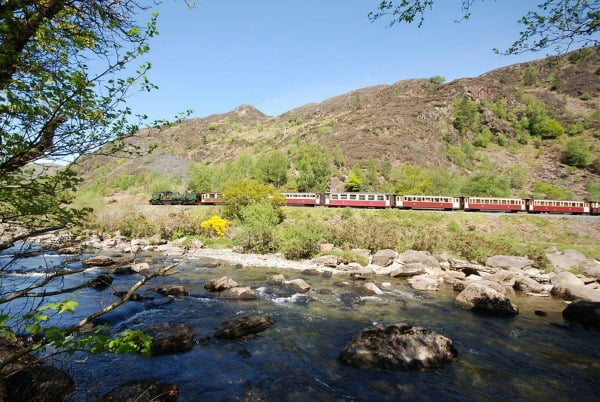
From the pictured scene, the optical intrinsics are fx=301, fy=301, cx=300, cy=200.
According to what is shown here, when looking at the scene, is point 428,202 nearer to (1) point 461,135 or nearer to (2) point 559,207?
(2) point 559,207

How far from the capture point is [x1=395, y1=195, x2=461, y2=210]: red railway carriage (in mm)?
37875

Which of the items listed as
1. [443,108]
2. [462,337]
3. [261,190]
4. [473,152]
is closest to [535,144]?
[473,152]

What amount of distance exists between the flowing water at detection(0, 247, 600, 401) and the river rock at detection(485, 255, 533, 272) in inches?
278

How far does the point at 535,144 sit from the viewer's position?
91.4 m

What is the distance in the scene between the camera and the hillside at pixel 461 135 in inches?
3127

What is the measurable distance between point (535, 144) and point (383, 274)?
329ft

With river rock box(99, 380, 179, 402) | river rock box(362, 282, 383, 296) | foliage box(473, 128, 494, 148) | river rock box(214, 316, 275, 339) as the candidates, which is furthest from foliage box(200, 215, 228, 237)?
foliage box(473, 128, 494, 148)

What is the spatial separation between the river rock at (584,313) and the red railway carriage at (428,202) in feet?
85.2

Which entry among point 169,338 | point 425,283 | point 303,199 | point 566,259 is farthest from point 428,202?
point 169,338

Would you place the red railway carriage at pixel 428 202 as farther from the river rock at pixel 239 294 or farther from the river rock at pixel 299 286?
the river rock at pixel 239 294

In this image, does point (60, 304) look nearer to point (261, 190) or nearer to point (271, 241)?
point (271, 241)

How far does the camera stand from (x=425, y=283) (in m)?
16.3

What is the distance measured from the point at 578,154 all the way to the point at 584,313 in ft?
299

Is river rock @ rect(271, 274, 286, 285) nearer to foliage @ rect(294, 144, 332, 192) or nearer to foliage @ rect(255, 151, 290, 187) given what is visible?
foliage @ rect(294, 144, 332, 192)
